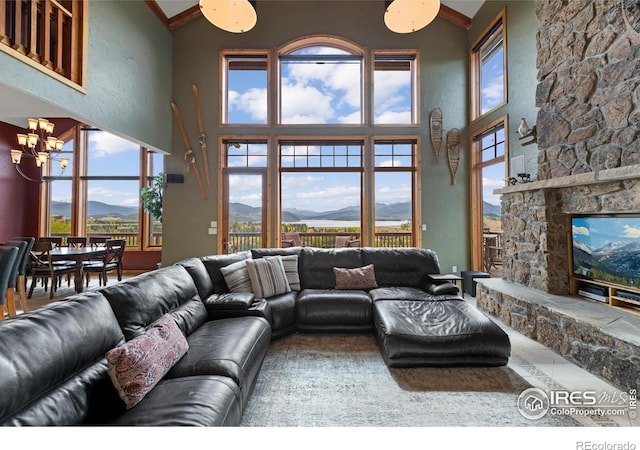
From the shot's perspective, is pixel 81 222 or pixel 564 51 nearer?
pixel 564 51

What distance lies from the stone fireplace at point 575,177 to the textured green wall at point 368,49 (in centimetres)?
180

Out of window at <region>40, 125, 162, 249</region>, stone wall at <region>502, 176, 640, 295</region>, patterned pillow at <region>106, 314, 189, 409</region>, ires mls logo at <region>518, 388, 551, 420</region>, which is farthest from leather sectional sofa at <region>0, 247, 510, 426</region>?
window at <region>40, 125, 162, 249</region>

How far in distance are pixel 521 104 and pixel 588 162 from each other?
1.69m

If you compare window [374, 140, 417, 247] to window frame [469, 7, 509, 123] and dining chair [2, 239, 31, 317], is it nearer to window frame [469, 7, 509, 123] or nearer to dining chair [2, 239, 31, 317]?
window frame [469, 7, 509, 123]

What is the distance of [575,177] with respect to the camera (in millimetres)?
2875

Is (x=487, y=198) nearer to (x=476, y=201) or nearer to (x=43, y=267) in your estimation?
(x=476, y=201)

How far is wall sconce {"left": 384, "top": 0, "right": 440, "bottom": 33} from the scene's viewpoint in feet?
9.27

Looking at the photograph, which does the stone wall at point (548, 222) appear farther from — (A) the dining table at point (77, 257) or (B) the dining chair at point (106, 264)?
(B) the dining chair at point (106, 264)

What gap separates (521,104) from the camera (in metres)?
4.20

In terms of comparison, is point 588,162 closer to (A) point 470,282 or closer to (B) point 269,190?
(A) point 470,282

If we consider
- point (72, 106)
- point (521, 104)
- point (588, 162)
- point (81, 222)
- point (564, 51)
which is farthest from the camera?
point (81, 222)

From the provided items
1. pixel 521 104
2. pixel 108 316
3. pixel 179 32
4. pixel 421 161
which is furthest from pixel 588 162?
pixel 179 32

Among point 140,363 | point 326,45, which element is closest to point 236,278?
point 140,363

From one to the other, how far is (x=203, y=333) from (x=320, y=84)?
5315 millimetres
